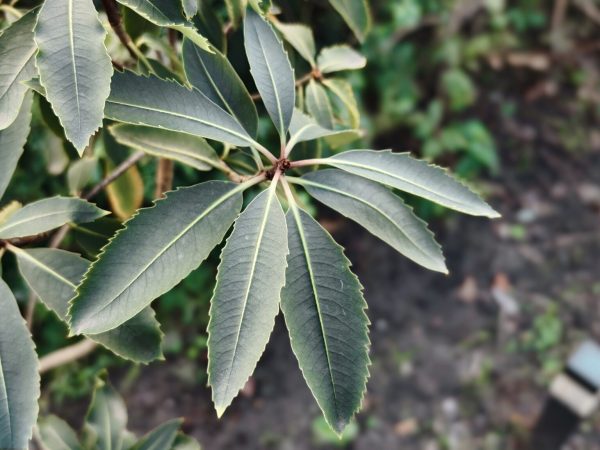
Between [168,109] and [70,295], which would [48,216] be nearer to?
[70,295]

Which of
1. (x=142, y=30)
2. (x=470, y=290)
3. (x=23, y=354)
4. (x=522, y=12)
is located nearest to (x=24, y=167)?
(x=142, y=30)

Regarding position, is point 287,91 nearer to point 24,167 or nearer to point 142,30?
point 142,30

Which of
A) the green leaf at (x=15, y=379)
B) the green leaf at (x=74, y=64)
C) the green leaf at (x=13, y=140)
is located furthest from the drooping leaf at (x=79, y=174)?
the green leaf at (x=74, y=64)

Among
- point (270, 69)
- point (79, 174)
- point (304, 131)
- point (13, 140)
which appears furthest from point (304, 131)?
point (79, 174)

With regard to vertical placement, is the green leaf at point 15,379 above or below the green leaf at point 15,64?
below

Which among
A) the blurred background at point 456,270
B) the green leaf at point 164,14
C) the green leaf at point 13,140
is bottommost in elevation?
the blurred background at point 456,270

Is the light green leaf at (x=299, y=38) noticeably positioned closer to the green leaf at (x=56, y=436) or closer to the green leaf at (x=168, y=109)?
the green leaf at (x=168, y=109)
